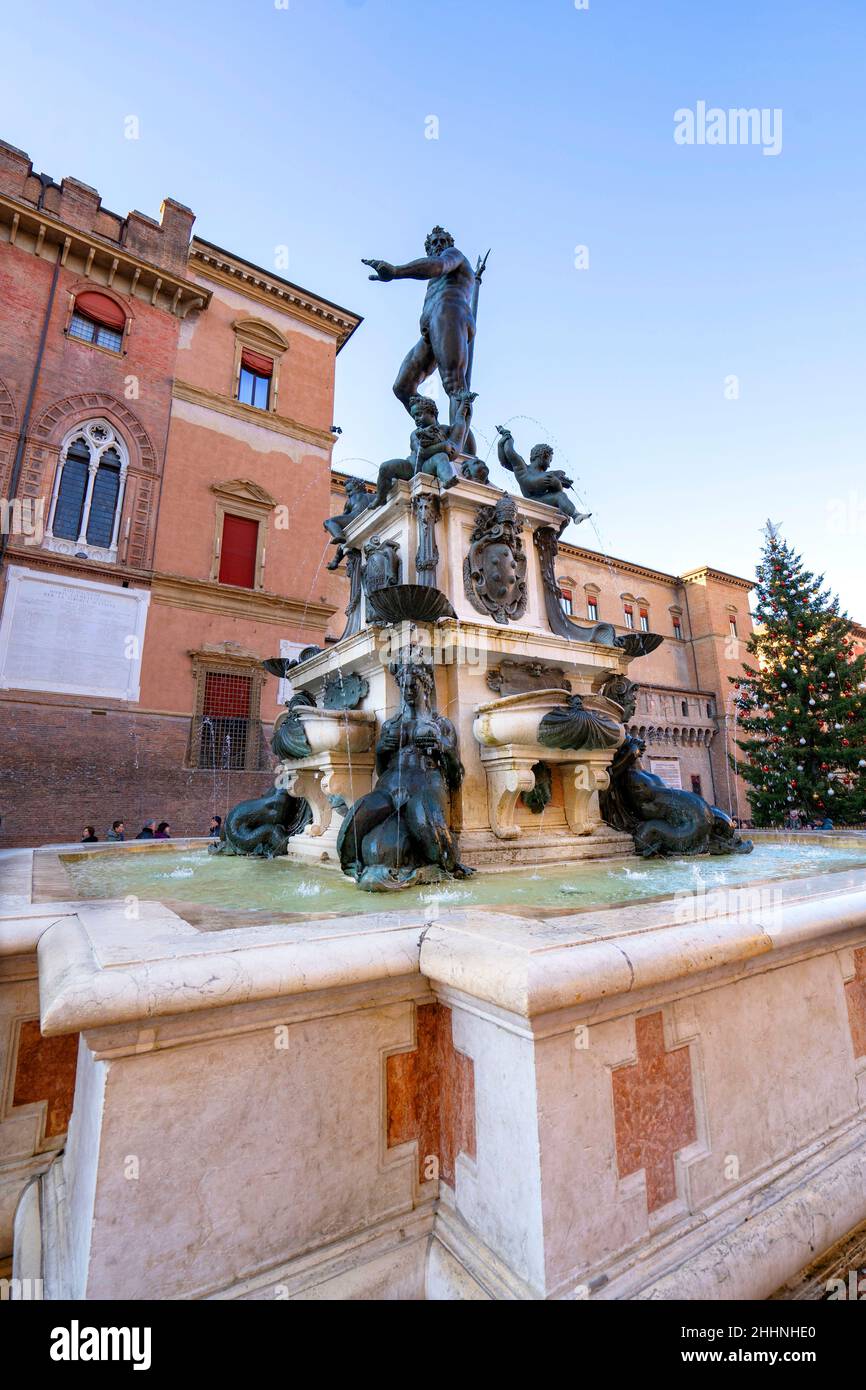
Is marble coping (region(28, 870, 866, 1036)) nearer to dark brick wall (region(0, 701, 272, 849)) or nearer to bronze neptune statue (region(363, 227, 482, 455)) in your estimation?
bronze neptune statue (region(363, 227, 482, 455))

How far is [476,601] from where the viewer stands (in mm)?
4844

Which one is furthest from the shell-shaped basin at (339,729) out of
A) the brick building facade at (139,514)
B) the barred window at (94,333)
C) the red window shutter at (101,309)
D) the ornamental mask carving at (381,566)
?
the red window shutter at (101,309)

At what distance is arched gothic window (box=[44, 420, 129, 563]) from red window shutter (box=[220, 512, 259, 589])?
2.77 meters

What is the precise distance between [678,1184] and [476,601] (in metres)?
3.90

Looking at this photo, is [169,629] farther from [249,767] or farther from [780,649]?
[780,649]

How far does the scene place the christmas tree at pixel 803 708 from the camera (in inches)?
637

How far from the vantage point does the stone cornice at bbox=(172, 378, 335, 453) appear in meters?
17.5

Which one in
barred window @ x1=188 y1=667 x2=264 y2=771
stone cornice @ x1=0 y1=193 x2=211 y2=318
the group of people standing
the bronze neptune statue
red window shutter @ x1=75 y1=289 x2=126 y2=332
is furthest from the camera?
red window shutter @ x1=75 y1=289 x2=126 y2=332

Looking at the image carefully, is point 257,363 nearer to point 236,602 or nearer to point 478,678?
point 236,602

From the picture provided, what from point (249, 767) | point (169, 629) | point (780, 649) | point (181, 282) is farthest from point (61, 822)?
point (780, 649)

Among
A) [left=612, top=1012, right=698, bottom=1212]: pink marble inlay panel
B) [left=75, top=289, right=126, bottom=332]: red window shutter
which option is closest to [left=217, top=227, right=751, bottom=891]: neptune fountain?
[left=612, top=1012, right=698, bottom=1212]: pink marble inlay panel

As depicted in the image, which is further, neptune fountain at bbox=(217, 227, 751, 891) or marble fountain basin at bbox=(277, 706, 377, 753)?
marble fountain basin at bbox=(277, 706, 377, 753)

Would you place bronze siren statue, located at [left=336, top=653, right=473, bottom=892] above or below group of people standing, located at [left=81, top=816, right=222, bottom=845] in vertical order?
above

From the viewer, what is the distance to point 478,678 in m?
4.46
